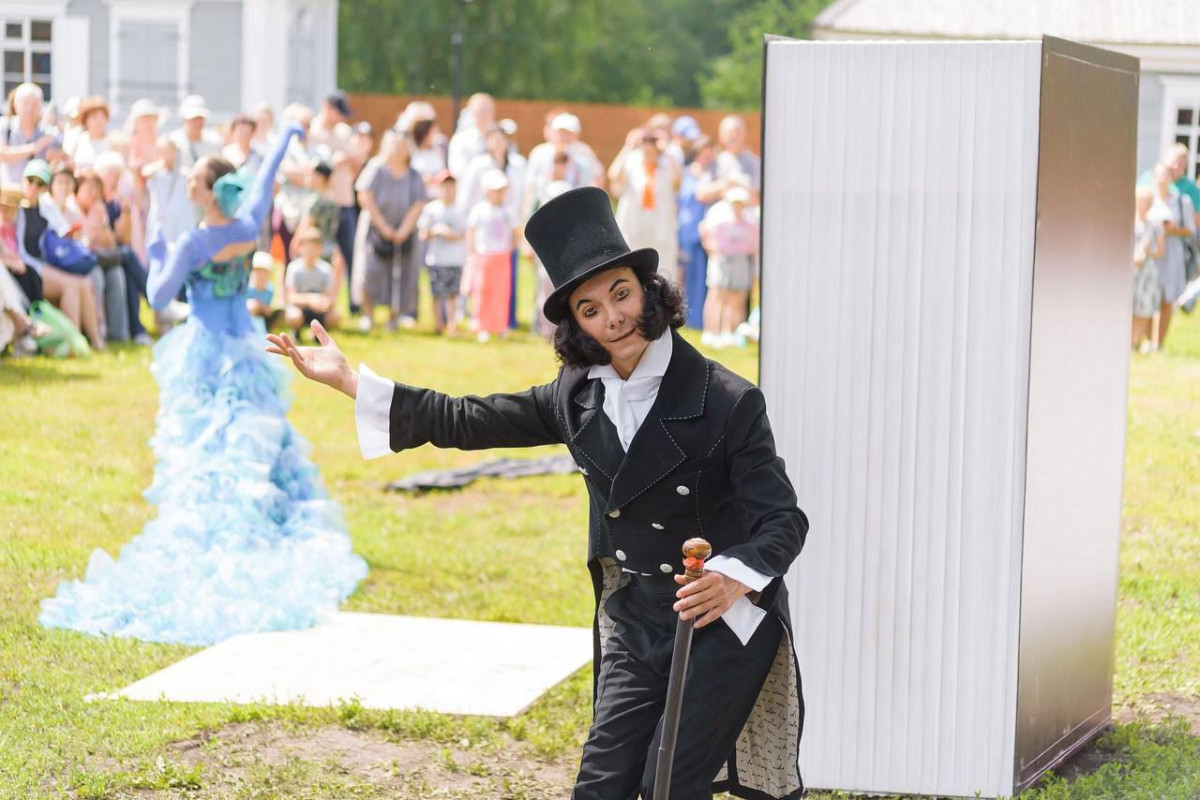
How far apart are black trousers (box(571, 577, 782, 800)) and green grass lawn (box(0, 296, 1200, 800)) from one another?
5.04ft

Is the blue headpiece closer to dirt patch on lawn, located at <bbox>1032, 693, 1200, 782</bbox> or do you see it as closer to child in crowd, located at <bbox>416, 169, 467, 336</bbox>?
dirt patch on lawn, located at <bbox>1032, 693, 1200, 782</bbox>

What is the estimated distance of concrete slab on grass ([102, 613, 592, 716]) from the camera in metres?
6.26

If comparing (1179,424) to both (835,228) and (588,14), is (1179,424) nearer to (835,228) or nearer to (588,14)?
(835,228)

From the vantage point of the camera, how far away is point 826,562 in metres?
5.03

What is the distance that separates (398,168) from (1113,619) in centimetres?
1037

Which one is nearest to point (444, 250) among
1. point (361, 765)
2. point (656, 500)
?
point (361, 765)

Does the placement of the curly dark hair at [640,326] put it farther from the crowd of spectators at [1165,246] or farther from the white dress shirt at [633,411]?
the crowd of spectators at [1165,246]

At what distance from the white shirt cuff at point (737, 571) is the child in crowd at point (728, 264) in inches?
459

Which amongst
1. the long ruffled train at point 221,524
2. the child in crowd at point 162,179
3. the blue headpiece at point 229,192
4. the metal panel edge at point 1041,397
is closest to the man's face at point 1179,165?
the child in crowd at point 162,179

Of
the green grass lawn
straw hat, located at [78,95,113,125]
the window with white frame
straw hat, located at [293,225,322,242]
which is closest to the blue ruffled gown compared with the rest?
the green grass lawn

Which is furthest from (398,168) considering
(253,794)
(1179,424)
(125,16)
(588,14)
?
(588,14)

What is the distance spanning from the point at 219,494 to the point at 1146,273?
9.56 m

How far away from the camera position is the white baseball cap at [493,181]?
49.8ft

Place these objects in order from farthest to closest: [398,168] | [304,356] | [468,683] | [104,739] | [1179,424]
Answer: [398,168], [1179,424], [468,683], [104,739], [304,356]
